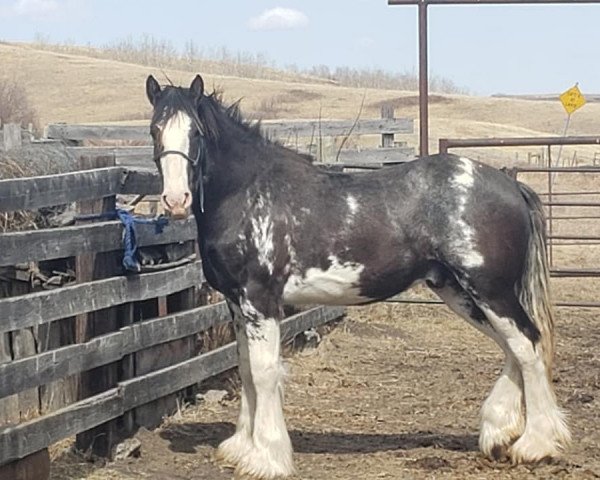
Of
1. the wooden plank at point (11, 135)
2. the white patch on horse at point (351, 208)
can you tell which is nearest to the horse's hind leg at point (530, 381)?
the white patch on horse at point (351, 208)

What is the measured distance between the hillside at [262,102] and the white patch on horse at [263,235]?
33.6m

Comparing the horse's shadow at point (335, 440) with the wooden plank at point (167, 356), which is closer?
the horse's shadow at point (335, 440)

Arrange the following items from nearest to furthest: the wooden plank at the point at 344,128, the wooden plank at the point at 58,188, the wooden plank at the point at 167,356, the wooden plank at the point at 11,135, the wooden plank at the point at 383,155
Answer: the wooden plank at the point at 58,188 < the wooden plank at the point at 167,356 < the wooden plank at the point at 383,155 < the wooden plank at the point at 344,128 < the wooden plank at the point at 11,135

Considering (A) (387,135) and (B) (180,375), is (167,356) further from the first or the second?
(A) (387,135)

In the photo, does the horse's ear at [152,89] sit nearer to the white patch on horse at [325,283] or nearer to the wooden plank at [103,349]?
the white patch on horse at [325,283]

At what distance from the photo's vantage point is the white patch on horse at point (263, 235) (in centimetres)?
535

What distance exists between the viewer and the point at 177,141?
200 inches

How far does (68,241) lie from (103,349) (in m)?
0.63

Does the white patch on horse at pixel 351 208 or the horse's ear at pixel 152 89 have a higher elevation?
the horse's ear at pixel 152 89

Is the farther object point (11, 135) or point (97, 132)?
point (97, 132)

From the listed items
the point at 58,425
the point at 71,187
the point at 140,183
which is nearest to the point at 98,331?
the point at 58,425

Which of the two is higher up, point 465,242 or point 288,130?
point 288,130

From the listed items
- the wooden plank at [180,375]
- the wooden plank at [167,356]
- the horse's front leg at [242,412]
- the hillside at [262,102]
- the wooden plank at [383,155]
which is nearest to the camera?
the horse's front leg at [242,412]

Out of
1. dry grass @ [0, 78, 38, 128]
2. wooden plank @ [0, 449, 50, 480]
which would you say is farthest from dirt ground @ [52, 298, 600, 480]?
dry grass @ [0, 78, 38, 128]
